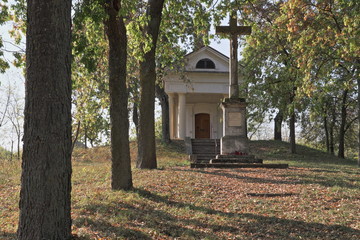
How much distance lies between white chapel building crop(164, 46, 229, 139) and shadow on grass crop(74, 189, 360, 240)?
1656cm

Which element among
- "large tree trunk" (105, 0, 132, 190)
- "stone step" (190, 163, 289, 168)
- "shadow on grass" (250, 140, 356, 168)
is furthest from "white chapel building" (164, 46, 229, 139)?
"large tree trunk" (105, 0, 132, 190)

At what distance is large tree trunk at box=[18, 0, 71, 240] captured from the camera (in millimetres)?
3814

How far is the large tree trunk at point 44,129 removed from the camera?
12.5 feet

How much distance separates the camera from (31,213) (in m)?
3.80

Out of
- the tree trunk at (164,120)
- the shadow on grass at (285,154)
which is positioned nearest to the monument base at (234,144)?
the shadow on grass at (285,154)

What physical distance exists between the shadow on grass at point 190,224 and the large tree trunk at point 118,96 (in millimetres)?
A: 1225

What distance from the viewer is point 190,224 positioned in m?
5.51

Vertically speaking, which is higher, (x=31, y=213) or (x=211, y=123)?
(x=211, y=123)

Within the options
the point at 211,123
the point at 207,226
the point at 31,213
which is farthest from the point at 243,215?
the point at 211,123

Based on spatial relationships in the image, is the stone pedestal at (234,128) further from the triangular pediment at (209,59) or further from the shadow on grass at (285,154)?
the triangular pediment at (209,59)

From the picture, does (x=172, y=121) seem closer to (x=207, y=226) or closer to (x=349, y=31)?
(x=349, y=31)

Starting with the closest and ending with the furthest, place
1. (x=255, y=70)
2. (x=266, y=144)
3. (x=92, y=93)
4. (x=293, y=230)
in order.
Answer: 1. (x=293, y=230)
2. (x=92, y=93)
3. (x=255, y=70)
4. (x=266, y=144)

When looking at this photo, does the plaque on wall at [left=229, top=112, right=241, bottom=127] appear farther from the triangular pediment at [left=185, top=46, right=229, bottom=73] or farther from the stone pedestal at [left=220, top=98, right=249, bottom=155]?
→ the triangular pediment at [left=185, top=46, right=229, bottom=73]

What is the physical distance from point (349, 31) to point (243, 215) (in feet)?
22.7
